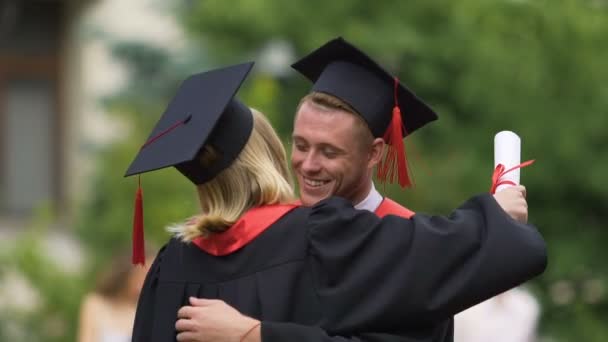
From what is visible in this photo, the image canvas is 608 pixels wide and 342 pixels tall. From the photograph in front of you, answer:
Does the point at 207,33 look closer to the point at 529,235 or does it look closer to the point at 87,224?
the point at 87,224

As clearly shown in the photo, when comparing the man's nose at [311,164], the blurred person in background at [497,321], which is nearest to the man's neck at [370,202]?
the man's nose at [311,164]

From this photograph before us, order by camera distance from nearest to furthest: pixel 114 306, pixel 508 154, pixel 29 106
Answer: pixel 508 154
pixel 114 306
pixel 29 106

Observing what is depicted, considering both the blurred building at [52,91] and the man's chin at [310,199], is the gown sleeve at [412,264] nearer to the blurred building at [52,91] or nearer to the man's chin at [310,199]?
the man's chin at [310,199]

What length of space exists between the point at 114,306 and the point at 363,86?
10.9 ft

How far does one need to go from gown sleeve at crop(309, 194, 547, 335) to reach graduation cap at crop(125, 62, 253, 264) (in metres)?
0.37

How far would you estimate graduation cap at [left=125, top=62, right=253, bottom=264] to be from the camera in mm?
4078

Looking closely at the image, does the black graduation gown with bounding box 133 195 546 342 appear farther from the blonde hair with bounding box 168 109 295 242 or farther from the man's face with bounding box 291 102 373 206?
the man's face with bounding box 291 102 373 206

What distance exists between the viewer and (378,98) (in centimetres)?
434

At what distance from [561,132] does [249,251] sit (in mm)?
5002

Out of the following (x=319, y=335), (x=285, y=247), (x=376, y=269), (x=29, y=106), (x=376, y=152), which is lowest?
(x=319, y=335)

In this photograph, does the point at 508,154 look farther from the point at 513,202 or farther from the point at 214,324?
the point at 214,324

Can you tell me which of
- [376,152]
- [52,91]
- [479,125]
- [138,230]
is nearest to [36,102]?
[52,91]

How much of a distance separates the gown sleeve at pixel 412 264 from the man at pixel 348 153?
0.02 metres

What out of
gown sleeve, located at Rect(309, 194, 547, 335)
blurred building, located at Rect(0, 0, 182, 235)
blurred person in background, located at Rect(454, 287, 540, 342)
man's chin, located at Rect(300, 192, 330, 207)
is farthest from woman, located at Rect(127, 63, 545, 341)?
blurred building, located at Rect(0, 0, 182, 235)
